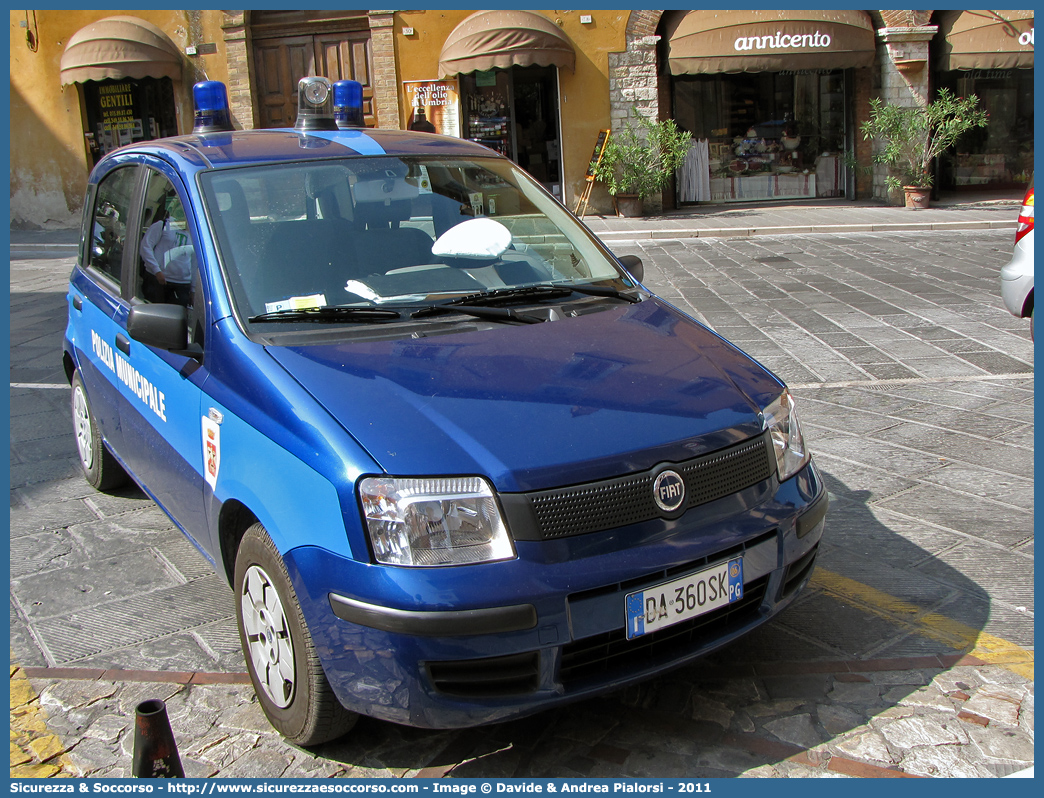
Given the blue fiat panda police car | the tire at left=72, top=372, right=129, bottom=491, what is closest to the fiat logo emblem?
the blue fiat panda police car

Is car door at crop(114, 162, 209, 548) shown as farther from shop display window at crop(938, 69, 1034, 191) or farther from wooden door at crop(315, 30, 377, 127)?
shop display window at crop(938, 69, 1034, 191)

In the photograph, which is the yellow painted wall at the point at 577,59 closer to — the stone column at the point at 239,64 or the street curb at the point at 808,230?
the stone column at the point at 239,64

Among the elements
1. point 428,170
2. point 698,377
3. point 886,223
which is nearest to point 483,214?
point 428,170

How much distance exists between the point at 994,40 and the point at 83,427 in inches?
673

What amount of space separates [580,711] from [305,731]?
799 mm

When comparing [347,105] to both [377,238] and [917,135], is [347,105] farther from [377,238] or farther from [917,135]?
[917,135]

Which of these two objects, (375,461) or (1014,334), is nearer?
(375,461)

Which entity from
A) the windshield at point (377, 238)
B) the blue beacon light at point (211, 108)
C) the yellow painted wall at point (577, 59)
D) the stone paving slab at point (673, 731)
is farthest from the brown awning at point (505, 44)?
the stone paving slab at point (673, 731)

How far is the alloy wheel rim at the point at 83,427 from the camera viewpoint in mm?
4555

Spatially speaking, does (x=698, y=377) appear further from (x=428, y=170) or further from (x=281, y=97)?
(x=281, y=97)

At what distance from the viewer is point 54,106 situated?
17953 millimetres

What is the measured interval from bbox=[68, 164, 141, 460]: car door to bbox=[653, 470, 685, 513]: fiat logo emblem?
7.70ft

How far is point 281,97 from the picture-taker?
18.0 meters

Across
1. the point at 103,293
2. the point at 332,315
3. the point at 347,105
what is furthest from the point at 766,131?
the point at 332,315
